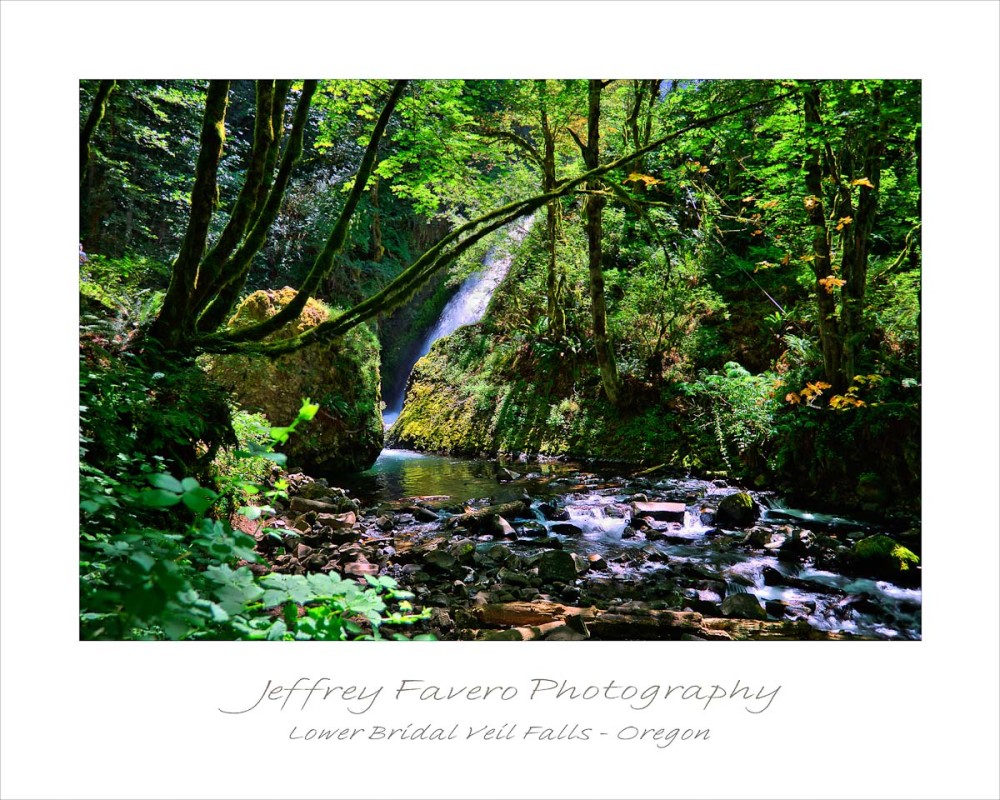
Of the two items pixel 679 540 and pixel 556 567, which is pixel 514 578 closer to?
pixel 556 567

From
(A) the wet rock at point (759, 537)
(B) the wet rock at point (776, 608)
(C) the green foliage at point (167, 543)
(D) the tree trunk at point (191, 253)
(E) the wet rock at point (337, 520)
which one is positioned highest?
(D) the tree trunk at point (191, 253)

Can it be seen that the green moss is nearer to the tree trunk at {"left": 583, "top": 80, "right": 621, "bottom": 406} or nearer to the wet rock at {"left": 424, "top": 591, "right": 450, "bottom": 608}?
the wet rock at {"left": 424, "top": 591, "right": 450, "bottom": 608}

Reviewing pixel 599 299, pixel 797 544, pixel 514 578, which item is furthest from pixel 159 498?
pixel 599 299

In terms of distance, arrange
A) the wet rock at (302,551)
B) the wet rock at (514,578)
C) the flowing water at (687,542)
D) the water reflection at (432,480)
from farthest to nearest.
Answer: the water reflection at (432,480)
the wet rock at (302,551)
the wet rock at (514,578)
the flowing water at (687,542)

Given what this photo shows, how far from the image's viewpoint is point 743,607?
9.39ft

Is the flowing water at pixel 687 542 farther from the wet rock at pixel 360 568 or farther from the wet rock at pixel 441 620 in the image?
the wet rock at pixel 360 568

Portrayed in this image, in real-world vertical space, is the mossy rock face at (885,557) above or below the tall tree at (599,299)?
below

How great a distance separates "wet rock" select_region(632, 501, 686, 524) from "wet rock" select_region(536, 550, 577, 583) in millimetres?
1277

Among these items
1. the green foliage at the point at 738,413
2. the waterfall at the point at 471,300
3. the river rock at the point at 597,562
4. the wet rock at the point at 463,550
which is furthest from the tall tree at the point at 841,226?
the waterfall at the point at 471,300

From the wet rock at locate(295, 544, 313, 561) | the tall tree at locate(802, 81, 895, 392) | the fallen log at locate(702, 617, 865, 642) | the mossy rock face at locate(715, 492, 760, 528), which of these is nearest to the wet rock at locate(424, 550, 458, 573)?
the wet rock at locate(295, 544, 313, 561)

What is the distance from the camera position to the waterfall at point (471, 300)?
28.6 feet

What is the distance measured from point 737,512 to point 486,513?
188 cm

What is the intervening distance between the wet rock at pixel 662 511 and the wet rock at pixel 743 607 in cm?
151
